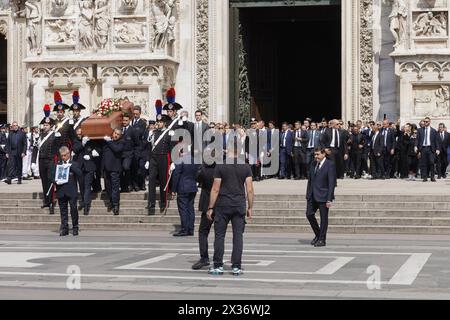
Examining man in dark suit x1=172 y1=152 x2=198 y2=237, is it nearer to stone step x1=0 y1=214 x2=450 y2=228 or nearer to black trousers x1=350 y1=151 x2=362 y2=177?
stone step x1=0 y1=214 x2=450 y2=228

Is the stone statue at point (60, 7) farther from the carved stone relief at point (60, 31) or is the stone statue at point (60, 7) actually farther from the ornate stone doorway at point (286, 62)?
the ornate stone doorway at point (286, 62)

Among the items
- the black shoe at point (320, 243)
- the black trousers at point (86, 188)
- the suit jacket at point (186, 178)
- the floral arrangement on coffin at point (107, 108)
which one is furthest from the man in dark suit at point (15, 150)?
the black shoe at point (320, 243)

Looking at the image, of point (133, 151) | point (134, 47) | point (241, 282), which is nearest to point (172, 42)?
point (134, 47)

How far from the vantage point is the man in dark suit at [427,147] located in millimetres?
27344

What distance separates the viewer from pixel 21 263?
1548cm

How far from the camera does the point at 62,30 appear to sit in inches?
1282

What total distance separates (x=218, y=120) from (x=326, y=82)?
1308 centimetres

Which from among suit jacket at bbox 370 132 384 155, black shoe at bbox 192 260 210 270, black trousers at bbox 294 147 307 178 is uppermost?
suit jacket at bbox 370 132 384 155

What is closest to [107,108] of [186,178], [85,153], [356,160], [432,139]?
[85,153]

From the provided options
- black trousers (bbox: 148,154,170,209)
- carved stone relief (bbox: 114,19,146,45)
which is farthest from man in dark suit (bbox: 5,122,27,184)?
black trousers (bbox: 148,154,170,209)

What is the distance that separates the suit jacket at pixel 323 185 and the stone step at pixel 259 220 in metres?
3.11

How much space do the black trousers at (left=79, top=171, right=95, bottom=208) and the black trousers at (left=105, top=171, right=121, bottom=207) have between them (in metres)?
0.37

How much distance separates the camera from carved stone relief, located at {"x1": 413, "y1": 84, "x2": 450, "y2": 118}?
97.5 ft

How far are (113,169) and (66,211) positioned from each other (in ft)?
8.28
